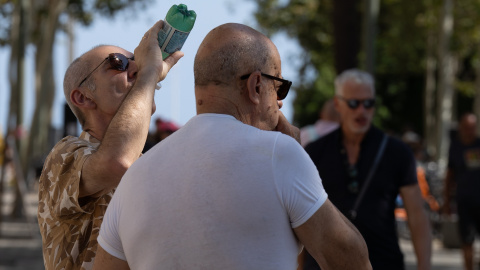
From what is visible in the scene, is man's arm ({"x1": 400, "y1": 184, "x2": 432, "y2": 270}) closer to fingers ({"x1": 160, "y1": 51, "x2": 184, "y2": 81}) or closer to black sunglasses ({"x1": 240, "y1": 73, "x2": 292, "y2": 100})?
fingers ({"x1": 160, "y1": 51, "x2": 184, "y2": 81})

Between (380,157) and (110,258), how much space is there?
121 inches

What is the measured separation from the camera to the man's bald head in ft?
9.56

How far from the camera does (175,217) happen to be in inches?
109

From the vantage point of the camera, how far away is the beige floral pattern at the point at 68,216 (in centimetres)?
337

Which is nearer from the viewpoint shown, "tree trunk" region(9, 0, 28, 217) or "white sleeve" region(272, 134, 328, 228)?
"white sleeve" region(272, 134, 328, 228)

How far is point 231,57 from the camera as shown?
9.57 ft

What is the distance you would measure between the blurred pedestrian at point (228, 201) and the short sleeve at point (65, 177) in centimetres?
42

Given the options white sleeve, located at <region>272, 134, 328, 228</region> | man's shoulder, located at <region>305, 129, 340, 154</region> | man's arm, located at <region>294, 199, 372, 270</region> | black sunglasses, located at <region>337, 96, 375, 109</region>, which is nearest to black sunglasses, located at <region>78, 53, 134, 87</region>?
white sleeve, located at <region>272, 134, 328, 228</region>

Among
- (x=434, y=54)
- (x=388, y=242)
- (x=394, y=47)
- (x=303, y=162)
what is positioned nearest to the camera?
(x=303, y=162)

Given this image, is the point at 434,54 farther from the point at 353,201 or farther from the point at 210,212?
the point at 210,212

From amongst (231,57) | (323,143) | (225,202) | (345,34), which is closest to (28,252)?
(345,34)

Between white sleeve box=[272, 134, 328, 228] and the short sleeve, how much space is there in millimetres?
835

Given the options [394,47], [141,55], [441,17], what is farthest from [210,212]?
[394,47]

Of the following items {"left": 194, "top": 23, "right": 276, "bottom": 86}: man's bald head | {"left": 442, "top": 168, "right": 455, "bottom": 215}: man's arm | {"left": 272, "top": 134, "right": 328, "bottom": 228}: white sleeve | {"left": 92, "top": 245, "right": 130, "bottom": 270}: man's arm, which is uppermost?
{"left": 194, "top": 23, "right": 276, "bottom": 86}: man's bald head
